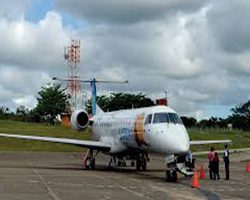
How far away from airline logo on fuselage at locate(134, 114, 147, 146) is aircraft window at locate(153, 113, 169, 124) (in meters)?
1.47

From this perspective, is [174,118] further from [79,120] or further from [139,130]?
[79,120]

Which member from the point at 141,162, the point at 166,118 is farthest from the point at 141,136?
the point at 141,162

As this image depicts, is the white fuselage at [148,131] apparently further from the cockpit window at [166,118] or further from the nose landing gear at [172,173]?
the nose landing gear at [172,173]

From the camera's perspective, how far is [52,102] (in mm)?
137375

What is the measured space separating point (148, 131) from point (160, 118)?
0.95 metres

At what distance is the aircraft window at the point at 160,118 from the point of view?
30548 millimetres

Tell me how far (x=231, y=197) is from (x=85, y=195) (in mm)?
5226

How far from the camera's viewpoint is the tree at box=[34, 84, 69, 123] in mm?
137125

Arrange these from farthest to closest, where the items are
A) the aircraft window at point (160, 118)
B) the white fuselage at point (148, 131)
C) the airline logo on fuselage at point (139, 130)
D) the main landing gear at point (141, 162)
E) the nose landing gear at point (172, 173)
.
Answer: the main landing gear at point (141, 162)
the airline logo on fuselage at point (139, 130)
the aircraft window at point (160, 118)
the white fuselage at point (148, 131)
the nose landing gear at point (172, 173)

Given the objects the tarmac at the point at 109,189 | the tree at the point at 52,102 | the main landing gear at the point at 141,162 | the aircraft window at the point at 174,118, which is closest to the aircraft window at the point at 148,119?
the aircraft window at the point at 174,118

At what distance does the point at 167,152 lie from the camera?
2900cm

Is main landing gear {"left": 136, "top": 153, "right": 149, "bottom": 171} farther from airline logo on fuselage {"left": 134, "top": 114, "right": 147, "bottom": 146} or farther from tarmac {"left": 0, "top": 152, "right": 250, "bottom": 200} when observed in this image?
tarmac {"left": 0, "top": 152, "right": 250, "bottom": 200}

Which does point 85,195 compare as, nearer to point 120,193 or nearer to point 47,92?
point 120,193

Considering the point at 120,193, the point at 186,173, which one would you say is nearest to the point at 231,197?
the point at 120,193
